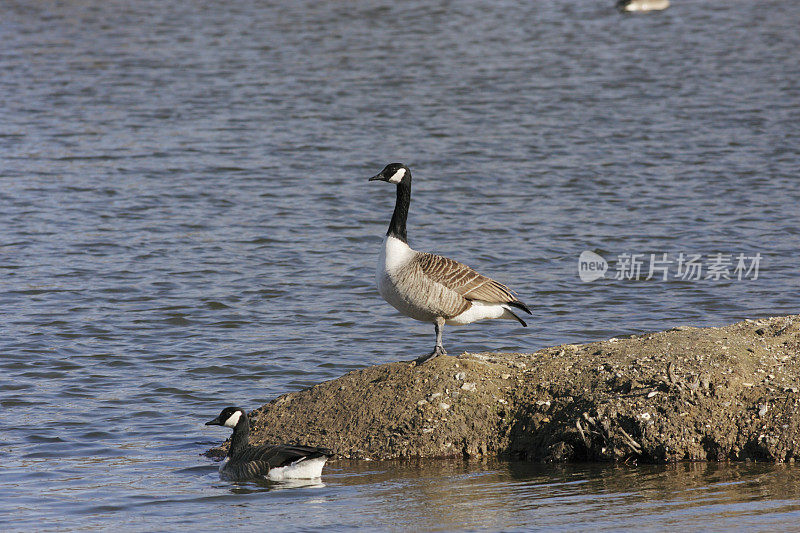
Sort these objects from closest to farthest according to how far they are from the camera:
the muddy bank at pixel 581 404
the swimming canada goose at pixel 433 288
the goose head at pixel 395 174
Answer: the muddy bank at pixel 581 404, the swimming canada goose at pixel 433 288, the goose head at pixel 395 174

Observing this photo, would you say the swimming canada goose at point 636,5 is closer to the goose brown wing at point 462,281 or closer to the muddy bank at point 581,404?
the muddy bank at point 581,404

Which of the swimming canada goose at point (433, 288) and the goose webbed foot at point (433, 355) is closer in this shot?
the swimming canada goose at point (433, 288)

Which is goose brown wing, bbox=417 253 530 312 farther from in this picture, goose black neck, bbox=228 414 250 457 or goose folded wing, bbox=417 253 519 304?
goose black neck, bbox=228 414 250 457

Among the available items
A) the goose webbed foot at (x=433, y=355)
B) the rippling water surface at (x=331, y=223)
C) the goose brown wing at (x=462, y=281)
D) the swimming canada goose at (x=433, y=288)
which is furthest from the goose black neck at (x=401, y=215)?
the rippling water surface at (x=331, y=223)

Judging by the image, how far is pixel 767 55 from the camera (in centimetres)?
3120

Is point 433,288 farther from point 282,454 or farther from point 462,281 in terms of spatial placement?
point 282,454

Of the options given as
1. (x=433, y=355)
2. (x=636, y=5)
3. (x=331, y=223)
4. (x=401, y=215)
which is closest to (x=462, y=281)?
(x=433, y=355)

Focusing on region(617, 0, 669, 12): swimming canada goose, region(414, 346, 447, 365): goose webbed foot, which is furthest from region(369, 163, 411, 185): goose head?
region(617, 0, 669, 12): swimming canada goose

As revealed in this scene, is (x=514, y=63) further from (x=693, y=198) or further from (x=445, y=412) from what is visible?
(x=445, y=412)

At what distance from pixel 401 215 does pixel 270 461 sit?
2464mm

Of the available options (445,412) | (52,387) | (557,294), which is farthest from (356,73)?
(445,412)

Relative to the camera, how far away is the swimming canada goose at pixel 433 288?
9.07 meters

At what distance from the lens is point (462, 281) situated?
9195 mm

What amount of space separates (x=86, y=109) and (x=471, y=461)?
1842cm
